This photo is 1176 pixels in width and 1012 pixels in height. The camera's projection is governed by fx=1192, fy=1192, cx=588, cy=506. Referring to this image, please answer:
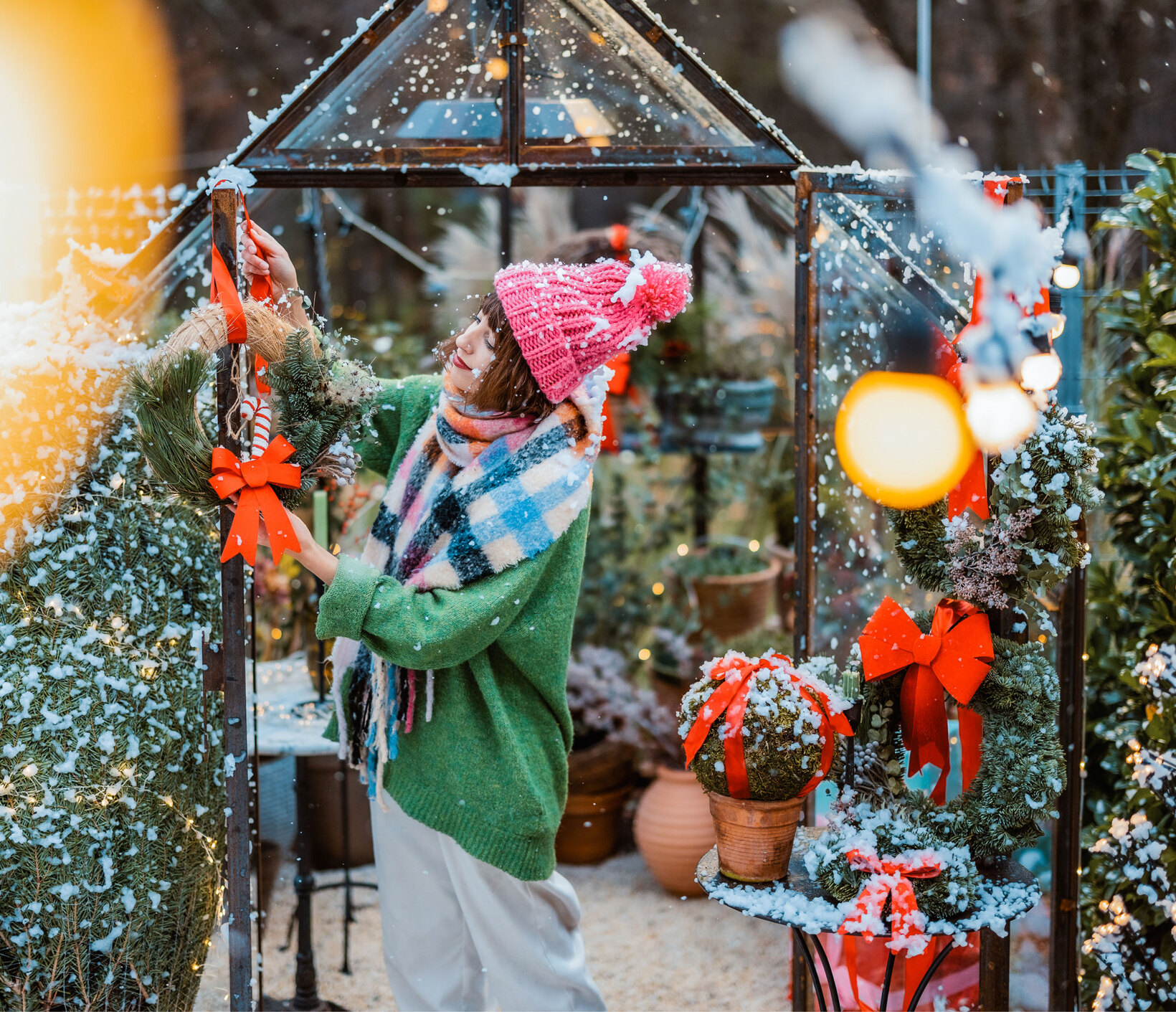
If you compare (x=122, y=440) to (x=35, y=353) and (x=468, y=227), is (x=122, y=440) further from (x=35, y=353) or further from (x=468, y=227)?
(x=468, y=227)

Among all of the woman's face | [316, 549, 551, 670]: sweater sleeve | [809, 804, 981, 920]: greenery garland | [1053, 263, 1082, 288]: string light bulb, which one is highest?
[1053, 263, 1082, 288]: string light bulb

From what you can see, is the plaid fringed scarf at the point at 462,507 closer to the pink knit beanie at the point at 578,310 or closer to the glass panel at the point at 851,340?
the pink knit beanie at the point at 578,310

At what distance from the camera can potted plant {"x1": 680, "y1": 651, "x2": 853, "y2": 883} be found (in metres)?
Answer: 1.98

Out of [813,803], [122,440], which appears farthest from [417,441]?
[813,803]

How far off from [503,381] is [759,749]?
0.75 metres

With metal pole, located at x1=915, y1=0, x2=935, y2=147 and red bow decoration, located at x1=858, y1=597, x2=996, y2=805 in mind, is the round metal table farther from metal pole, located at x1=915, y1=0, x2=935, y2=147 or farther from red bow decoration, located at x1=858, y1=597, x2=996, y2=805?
metal pole, located at x1=915, y1=0, x2=935, y2=147

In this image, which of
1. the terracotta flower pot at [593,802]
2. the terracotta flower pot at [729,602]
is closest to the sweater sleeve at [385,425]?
the terracotta flower pot at [593,802]

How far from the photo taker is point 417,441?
222cm

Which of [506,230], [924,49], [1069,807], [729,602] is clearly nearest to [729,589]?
[729,602]

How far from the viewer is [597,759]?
12.5 ft

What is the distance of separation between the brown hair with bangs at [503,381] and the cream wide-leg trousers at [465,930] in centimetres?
76

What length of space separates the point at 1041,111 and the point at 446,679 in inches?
237

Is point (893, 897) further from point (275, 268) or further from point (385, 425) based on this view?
point (275, 268)

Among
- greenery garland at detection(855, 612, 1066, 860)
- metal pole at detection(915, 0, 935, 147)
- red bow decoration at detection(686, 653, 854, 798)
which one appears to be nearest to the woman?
red bow decoration at detection(686, 653, 854, 798)
